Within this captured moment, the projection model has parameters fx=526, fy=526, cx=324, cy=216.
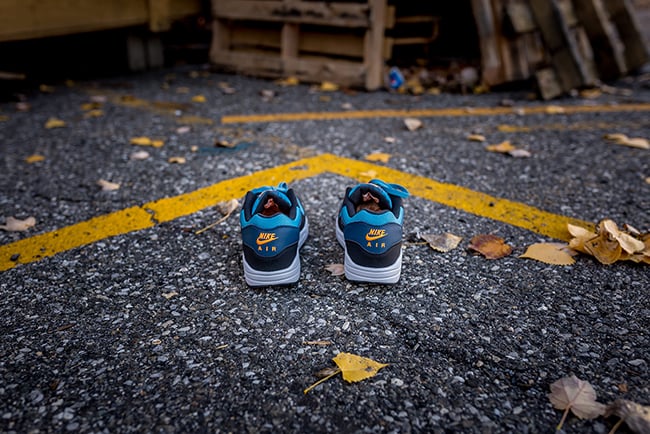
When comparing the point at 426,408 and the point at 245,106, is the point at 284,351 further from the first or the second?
the point at 245,106

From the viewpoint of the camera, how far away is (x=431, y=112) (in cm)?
419

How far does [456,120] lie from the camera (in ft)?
12.9

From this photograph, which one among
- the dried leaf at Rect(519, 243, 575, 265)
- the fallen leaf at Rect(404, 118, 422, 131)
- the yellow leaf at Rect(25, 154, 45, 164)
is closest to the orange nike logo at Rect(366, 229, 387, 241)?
the dried leaf at Rect(519, 243, 575, 265)

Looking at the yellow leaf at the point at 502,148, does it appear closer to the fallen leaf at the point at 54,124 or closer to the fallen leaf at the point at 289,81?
the fallen leaf at the point at 289,81

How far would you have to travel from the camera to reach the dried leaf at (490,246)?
2.05 metres

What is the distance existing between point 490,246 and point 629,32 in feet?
13.5

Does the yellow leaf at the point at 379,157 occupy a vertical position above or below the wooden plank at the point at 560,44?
below

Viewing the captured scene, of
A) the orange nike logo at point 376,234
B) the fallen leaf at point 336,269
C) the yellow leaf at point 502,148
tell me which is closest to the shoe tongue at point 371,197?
the orange nike logo at point 376,234

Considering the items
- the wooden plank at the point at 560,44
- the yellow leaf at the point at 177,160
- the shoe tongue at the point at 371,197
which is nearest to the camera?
the shoe tongue at the point at 371,197

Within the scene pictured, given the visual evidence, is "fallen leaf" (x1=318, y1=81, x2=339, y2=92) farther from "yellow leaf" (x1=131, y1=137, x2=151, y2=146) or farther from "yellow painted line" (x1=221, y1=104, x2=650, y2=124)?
"yellow leaf" (x1=131, y1=137, x2=151, y2=146)

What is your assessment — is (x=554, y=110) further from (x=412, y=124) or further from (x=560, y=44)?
(x=412, y=124)

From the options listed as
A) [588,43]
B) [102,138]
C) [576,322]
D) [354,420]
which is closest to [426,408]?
[354,420]

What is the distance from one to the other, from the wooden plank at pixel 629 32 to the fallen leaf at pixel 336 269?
4.50 meters

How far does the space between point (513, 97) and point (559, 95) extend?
38 cm
